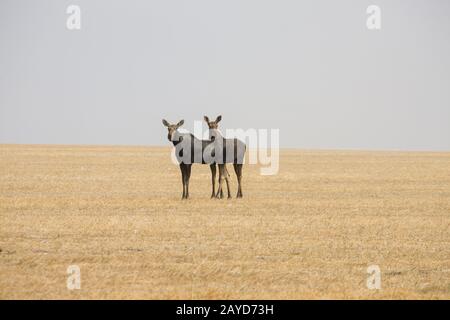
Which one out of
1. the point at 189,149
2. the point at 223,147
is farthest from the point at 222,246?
the point at 223,147

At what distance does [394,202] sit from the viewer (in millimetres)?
24688

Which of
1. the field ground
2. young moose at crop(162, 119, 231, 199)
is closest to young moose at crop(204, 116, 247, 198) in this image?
young moose at crop(162, 119, 231, 199)

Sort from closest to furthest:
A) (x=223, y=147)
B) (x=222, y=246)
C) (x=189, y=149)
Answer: (x=222, y=246) < (x=189, y=149) < (x=223, y=147)

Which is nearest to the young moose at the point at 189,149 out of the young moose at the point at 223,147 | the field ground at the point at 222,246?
the young moose at the point at 223,147

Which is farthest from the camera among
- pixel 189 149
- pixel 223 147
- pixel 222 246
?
pixel 223 147

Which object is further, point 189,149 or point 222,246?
point 189,149

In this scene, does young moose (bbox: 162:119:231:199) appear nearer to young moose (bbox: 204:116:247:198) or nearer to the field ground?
young moose (bbox: 204:116:247:198)

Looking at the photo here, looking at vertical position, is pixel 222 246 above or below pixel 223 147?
below

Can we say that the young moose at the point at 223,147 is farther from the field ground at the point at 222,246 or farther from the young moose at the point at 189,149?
the field ground at the point at 222,246

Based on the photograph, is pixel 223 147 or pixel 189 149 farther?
pixel 223 147

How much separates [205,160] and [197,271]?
1161 centimetres

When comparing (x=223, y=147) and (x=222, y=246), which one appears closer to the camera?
(x=222, y=246)

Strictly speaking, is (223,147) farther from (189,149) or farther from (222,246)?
(222,246)
